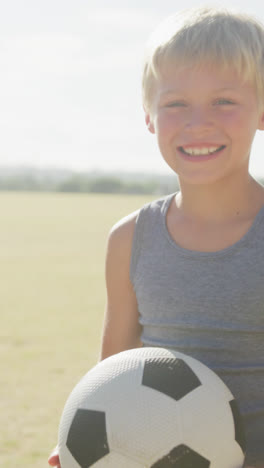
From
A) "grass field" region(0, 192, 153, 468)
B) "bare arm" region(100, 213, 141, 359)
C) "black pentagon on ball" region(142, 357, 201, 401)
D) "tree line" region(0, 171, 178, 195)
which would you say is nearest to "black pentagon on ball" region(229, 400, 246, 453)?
"black pentagon on ball" region(142, 357, 201, 401)

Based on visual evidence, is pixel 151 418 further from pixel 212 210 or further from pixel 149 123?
pixel 149 123

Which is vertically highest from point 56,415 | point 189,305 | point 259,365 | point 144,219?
point 144,219

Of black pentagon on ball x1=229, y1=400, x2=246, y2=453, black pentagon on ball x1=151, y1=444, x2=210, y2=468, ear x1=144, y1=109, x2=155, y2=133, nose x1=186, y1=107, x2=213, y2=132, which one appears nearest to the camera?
black pentagon on ball x1=151, y1=444, x2=210, y2=468

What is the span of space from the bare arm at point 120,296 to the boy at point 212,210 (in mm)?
91

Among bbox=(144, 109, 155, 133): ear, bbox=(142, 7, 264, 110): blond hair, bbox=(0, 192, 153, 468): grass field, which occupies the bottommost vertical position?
bbox=(0, 192, 153, 468): grass field

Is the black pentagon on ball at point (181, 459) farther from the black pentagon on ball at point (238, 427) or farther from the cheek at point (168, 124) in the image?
the cheek at point (168, 124)

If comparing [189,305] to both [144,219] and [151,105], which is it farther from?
[151,105]

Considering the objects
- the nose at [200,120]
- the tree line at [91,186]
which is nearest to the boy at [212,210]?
the nose at [200,120]

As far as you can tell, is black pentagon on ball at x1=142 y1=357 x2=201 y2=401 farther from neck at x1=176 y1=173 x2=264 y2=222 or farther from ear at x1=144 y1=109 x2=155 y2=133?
ear at x1=144 y1=109 x2=155 y2=133

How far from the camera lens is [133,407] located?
214 centimetres

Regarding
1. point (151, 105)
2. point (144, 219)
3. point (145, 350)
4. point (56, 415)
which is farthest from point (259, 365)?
point (56, 415)

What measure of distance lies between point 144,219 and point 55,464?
94 cm

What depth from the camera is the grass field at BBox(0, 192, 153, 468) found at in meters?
4.20

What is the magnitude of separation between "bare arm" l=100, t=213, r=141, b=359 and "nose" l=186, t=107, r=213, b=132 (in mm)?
498
